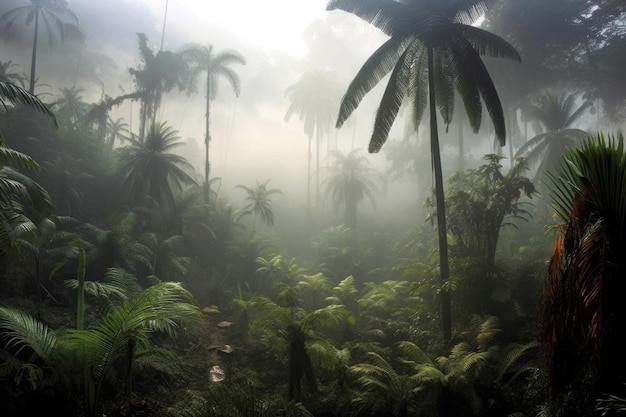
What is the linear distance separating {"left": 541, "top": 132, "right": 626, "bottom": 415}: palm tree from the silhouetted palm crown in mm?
7262

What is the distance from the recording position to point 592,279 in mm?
3047

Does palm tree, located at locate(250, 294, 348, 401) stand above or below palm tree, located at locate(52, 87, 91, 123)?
below

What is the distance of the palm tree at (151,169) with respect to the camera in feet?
65.0

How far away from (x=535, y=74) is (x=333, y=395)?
24622 mm

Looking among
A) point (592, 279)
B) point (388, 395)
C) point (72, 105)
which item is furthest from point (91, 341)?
point (72, 105)

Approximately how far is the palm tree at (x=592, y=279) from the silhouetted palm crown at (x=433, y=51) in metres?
7.26

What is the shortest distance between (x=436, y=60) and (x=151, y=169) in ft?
56.9

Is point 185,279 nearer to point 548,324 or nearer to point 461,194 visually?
point 461,194

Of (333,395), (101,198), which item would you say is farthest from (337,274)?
(101,198)

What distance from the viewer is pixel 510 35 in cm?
2180

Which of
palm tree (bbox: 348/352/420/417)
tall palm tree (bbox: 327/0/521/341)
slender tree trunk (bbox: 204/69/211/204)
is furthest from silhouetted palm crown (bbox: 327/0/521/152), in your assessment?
slender tree trunk (bbox: 204/69/211/204)

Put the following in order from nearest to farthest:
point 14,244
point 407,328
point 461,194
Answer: point 14,244 < point 407,328 < point 461,194

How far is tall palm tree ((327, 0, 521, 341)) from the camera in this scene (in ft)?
31.8

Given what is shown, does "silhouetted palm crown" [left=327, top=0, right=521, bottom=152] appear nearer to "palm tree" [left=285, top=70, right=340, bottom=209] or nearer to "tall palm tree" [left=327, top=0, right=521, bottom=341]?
"tall palm tree" [left=327, top=0, right=521, bottom=341]
